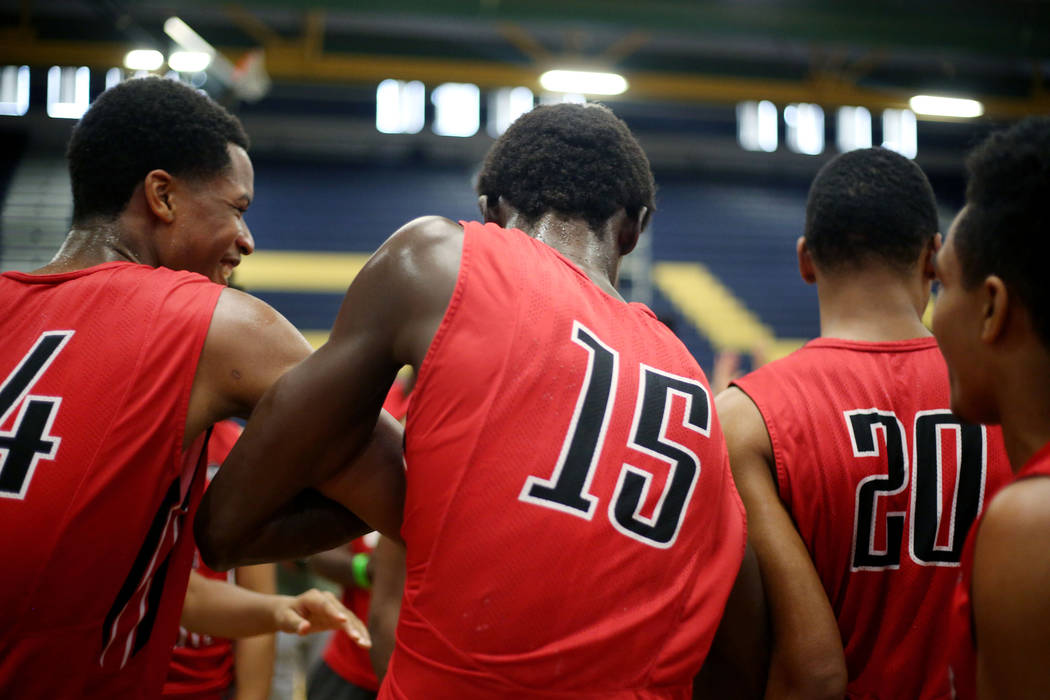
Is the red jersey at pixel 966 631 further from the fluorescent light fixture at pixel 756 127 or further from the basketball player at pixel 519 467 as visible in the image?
the fluorescent light fixture at pixel 756 127

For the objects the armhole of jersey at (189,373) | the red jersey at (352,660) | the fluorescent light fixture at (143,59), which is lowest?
the red jersey at (352,660)

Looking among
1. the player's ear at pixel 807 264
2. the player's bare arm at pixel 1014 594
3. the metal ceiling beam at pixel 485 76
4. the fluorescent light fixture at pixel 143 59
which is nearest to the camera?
the player's bare arm at pixel 1014 594

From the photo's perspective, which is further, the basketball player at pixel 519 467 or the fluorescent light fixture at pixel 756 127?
the fluorescent light fixture at pixel 756 127

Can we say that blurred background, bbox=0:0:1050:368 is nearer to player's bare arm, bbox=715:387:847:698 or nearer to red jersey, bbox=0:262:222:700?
red jersey, bbox=0:262:222:700

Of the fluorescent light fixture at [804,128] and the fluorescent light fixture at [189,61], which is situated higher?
the fluorescent light fixture at [804,128]

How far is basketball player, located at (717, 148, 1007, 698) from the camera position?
1.96 m

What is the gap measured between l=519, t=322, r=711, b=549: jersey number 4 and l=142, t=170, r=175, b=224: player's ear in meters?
1.09

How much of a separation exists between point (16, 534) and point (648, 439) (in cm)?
117

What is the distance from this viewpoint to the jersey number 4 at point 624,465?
1.50 metres

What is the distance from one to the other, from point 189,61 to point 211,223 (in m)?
7.99

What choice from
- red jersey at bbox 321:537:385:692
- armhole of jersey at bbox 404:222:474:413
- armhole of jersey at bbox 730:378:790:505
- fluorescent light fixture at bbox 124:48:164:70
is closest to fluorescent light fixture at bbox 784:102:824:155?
fluorescent light fixture at bbox 124:48:164:70

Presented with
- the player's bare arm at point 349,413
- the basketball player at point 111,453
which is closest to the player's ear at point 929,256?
the player's bare arm at point 349,413

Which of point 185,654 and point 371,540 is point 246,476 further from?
point 371,540

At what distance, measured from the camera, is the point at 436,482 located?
1518 millimetres
